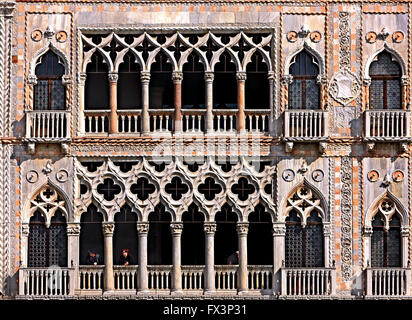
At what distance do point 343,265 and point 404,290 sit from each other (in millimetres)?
1529

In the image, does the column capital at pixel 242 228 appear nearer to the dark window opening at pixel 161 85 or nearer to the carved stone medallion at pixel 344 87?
the dark window opening at pixel 161 85

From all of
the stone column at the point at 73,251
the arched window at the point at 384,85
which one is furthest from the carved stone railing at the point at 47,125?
the arched window at the point at 384,85

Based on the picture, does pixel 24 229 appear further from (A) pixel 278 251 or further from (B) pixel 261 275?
(A) pixel 278 251

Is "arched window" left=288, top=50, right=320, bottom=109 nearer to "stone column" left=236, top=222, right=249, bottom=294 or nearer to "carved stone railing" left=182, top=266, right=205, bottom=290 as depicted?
"stone column" left=236, top=222, right=249, bottom=294

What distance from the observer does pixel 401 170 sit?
7981 cm

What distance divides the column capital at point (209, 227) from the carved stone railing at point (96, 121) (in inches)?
126

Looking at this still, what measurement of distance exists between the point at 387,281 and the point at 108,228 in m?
6.59

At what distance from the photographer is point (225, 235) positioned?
8006cm

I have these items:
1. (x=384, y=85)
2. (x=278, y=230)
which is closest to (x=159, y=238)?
(x=278, y=230)

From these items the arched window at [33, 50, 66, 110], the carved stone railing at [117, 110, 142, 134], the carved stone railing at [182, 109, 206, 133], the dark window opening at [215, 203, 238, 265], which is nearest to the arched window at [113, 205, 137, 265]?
the carved stone railing at [117, 110, 142, 134]

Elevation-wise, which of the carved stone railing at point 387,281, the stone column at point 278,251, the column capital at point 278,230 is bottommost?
the carved stone railing at point 387,281

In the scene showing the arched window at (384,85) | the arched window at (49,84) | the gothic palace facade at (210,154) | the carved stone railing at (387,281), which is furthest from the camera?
the arched window at (49,84)

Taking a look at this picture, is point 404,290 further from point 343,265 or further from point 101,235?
point 101,235

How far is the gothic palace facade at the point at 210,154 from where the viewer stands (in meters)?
79.8
